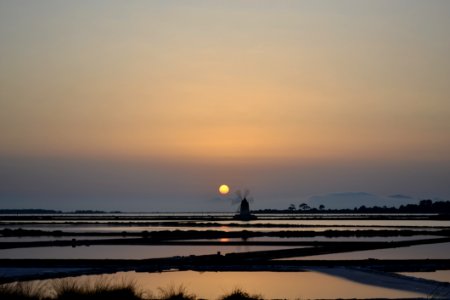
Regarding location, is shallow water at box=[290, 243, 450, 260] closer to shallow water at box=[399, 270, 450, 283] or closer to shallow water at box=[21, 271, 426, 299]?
shallow water at box=[399, 270, 450, 283]

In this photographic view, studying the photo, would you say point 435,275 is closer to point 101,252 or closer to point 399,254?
point 399,254

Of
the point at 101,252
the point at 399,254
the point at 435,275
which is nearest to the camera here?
the point at 435,275

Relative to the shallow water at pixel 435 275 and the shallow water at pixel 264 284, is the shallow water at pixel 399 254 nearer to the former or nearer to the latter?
the shallow water at pixel 435 275

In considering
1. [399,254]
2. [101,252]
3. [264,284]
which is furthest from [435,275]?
[101,252]

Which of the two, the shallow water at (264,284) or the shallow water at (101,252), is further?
the shallow water at (101,252)

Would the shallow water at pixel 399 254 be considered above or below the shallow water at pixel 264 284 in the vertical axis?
above

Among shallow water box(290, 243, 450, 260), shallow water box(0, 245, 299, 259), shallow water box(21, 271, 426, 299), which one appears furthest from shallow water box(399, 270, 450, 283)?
shallow water box(0, 245, 299, 259)

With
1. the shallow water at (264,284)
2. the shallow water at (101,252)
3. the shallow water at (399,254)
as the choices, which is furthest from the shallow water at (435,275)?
the shallow water at (101,252)

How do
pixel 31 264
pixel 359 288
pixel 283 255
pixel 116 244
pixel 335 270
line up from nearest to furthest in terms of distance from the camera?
pixel 359 288 < pixel 335 270 < pixel 31 264 < pixel 283 255 < pixel 116 244

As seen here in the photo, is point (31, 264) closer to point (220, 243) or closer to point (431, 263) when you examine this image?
point (431, 263)

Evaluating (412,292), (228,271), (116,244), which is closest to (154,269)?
(228,271)

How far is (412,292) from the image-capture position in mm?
16141

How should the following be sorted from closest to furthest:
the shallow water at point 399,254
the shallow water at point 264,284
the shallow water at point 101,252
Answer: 1. the shallow water at point 264,284
2. the shallow water at point 399,254
3. the shallow water at point 101,252

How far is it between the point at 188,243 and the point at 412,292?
77.4 ft
